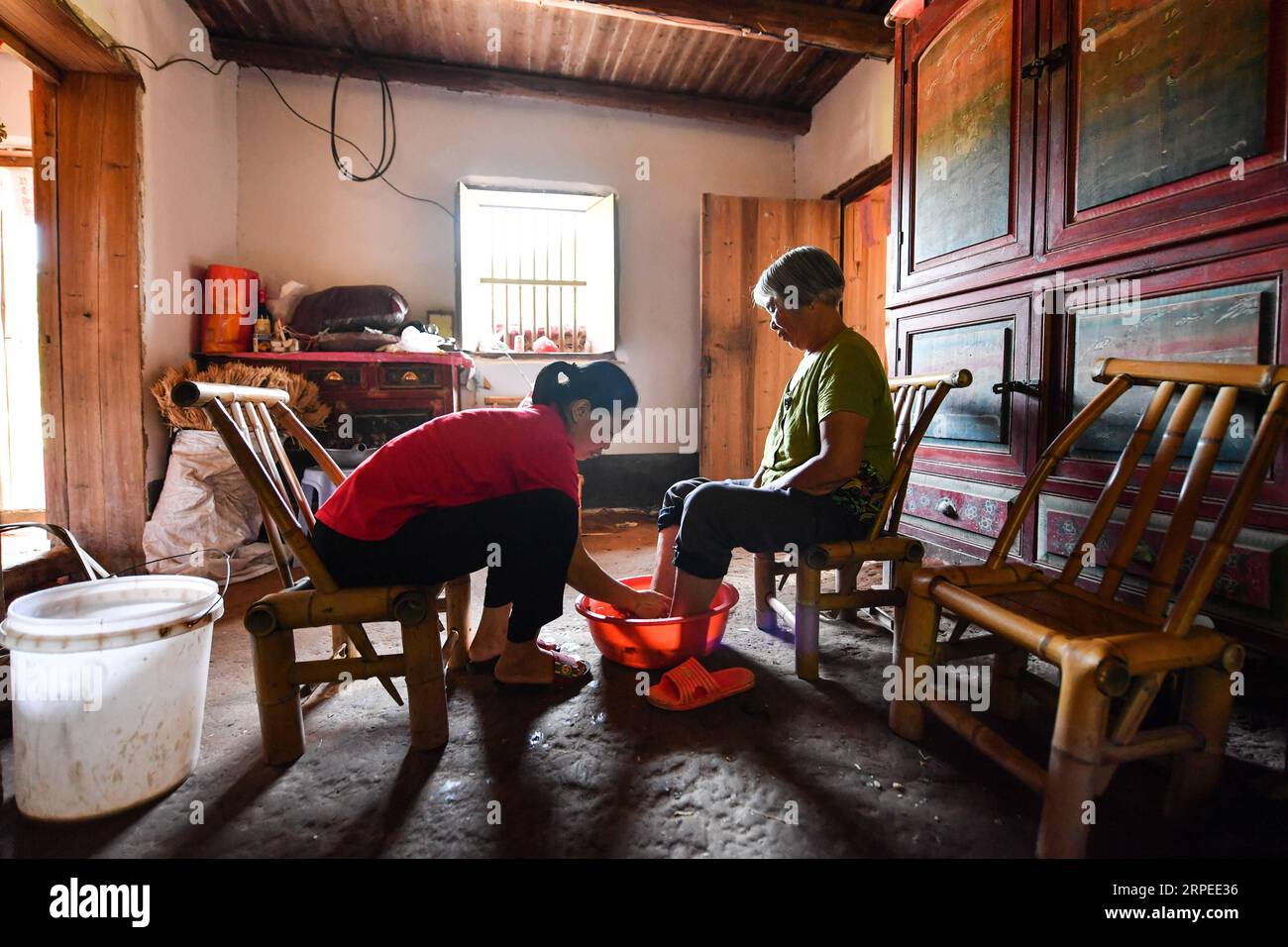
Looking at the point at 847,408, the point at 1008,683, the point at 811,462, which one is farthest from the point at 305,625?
the point at 1008,683

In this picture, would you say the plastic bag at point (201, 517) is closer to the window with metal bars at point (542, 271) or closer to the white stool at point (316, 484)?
the white stool at point (316, 484)

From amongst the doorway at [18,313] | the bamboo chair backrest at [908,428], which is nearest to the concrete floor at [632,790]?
the bamboo chair backrest at [908,428]

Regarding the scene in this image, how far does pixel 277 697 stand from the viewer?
138cm

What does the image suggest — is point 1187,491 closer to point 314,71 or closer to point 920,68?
point 920,68

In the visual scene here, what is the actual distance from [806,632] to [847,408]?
2.23ft

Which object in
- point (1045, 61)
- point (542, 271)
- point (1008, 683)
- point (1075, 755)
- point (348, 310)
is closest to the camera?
point (1075, 755)

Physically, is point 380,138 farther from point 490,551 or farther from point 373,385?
point 490,551

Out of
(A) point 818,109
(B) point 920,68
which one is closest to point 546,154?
(A) point 818,109

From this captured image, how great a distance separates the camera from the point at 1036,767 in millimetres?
1130

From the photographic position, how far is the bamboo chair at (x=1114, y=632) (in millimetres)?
982

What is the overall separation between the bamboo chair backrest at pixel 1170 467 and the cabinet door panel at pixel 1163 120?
0.38 metres

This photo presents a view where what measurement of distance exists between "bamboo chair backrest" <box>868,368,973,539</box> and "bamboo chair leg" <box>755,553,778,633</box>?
20.7 inches

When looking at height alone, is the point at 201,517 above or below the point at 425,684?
above

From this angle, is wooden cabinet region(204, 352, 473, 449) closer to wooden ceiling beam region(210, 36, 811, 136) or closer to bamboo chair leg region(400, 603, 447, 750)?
wooden ceiling beam region(210, 36, 811, 136)
